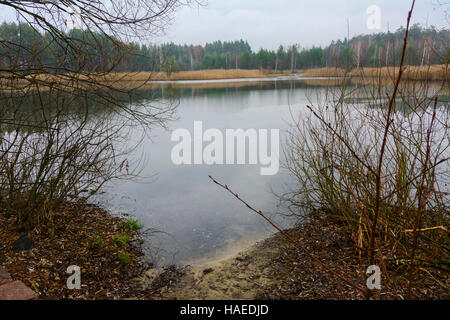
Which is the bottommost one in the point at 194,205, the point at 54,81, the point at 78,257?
the point at 194,205

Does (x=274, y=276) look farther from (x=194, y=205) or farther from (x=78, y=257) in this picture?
(x=194, y=205)

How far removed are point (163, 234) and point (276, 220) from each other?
84.5 inches

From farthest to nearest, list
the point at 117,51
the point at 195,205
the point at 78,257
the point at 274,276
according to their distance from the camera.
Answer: the point at 195,205 → the point at 117,51 → the point at 78,257 → the point at 274,276

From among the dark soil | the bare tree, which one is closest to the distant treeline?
the bare tree

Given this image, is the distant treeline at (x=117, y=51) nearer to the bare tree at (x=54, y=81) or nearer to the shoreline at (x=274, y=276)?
the bare tree at (x=54, y=81)

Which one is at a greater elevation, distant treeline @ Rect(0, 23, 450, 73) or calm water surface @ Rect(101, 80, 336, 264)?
distant treeline @ Rect(0, 23, 450, 73)

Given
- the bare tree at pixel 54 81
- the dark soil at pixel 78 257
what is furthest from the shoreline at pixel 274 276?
the bare tree at pixel 54 81

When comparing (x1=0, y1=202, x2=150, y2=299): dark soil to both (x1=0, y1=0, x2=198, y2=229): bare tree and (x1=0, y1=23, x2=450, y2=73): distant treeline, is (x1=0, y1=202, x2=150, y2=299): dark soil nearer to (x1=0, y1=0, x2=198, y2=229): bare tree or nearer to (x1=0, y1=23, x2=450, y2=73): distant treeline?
→ (x1=0, y1=0, x2=198, y2=229): bare tree

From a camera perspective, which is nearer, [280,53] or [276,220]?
[276,220]

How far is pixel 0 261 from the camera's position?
3818 mm

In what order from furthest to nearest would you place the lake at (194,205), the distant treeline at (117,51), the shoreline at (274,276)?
the lake at (194,205), the distant treeline at (117,51), the shoreline at (274,276)

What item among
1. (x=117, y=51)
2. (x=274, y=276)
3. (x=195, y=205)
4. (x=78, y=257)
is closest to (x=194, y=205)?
(x=195, y=205)

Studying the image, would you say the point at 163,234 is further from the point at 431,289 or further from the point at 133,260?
the point at 431,289
